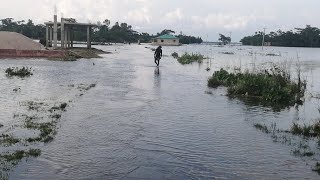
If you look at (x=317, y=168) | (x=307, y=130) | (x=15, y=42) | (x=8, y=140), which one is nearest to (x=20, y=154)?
(x=8, y=140)

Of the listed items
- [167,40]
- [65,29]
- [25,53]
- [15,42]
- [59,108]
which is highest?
[167,40]

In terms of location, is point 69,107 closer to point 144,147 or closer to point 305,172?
point 144,147

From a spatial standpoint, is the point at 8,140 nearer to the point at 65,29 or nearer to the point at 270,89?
the point at 270,89

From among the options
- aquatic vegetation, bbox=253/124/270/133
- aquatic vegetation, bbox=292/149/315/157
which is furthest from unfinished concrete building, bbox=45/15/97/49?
aquatic vegetation, bbox=292/149/315/157

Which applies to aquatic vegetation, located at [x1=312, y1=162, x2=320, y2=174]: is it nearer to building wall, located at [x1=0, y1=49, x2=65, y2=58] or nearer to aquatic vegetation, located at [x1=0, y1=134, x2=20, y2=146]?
aquatic vegetation, located at [x1=0, y1=134, x2=20, y2=146]

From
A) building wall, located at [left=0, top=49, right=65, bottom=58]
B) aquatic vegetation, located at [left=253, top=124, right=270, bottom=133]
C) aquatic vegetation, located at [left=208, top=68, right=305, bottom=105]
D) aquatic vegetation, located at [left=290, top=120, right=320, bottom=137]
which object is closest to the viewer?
aquatic vegetation, located at [left=290, top=120, right=320, bottom=137]

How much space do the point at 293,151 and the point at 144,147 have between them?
3798mm

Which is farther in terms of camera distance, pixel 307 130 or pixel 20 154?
pixel 307 130

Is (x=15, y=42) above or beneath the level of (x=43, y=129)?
above

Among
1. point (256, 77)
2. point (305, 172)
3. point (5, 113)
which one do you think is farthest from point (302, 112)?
point (5, 113)

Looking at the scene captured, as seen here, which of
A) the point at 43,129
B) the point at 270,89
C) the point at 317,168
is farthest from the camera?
the point at 270,89

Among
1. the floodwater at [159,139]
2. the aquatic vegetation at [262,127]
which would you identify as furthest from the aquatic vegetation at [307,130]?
the floodwater at [159,139]

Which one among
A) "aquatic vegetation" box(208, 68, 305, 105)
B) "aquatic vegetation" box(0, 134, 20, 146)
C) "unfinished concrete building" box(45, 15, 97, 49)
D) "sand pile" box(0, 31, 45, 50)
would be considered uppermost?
"unfinished concrete building" box(45, 15, 97, 49)

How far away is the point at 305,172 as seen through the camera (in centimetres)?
897
